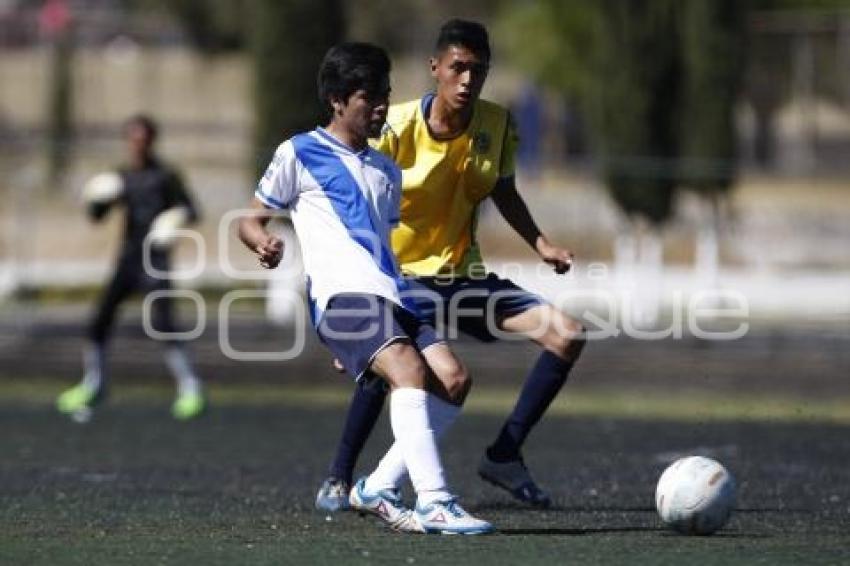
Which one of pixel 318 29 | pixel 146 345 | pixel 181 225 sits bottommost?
pixel 146 345

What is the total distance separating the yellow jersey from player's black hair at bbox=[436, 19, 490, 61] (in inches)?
16.2

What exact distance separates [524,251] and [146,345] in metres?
7.97

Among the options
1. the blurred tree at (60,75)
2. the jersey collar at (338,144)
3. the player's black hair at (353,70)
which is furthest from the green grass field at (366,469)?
the blurred tree at (60,75)

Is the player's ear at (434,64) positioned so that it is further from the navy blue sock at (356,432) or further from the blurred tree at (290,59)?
the blurred tree at (290,59)

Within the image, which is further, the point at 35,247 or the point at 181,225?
the point at 35,247

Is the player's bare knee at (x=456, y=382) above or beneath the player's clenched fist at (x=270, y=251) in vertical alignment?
beneath

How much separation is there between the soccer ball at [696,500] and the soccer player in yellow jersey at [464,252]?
1429mm

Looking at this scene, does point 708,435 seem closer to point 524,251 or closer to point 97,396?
point 97,396

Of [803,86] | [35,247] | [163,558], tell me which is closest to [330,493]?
[163,558]

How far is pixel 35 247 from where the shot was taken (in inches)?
1141

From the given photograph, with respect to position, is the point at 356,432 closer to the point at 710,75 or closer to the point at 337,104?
the point at 337,104

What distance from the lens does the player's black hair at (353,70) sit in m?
8.64

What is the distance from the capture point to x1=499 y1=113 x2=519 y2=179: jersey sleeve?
10.1 metres

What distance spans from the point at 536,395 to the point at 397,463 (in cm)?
140
